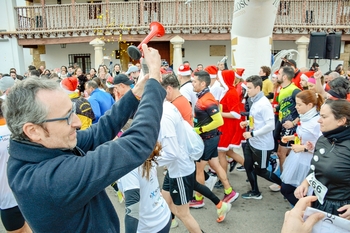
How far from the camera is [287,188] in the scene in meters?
3.45

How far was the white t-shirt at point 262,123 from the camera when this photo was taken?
4.00 meters

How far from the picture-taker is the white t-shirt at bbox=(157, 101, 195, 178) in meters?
2.68

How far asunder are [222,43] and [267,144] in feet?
46.0

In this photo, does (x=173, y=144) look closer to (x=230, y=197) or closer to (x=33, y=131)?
(x=33, y=131)

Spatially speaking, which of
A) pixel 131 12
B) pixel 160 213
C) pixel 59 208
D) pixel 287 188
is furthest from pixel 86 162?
pixel 131 12

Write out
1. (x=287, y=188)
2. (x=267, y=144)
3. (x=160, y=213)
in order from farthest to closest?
(x=267, y=144) → (x=287, y=188) → (x=160, y=213)

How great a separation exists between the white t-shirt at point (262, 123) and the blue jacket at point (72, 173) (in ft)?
9.82

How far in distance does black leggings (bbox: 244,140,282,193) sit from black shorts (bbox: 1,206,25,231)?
2922mm

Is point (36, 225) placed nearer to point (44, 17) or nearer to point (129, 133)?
point (129, 133)

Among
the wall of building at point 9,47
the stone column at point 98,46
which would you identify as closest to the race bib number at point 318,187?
the stone column at point 98,46

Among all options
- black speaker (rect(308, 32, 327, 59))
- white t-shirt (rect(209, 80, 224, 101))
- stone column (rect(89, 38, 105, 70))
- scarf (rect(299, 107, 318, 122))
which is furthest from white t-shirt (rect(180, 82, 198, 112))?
stone column (rect(89, 38, 105, 70))

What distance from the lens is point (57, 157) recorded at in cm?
119

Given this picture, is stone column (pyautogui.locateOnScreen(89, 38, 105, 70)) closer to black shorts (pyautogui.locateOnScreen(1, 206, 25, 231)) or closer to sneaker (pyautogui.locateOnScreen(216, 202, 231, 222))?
sneaker (pyautogui.locateOnScreen(216, 202, 231, 222))

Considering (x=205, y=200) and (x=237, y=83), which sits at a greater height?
(x=237, y=83)
